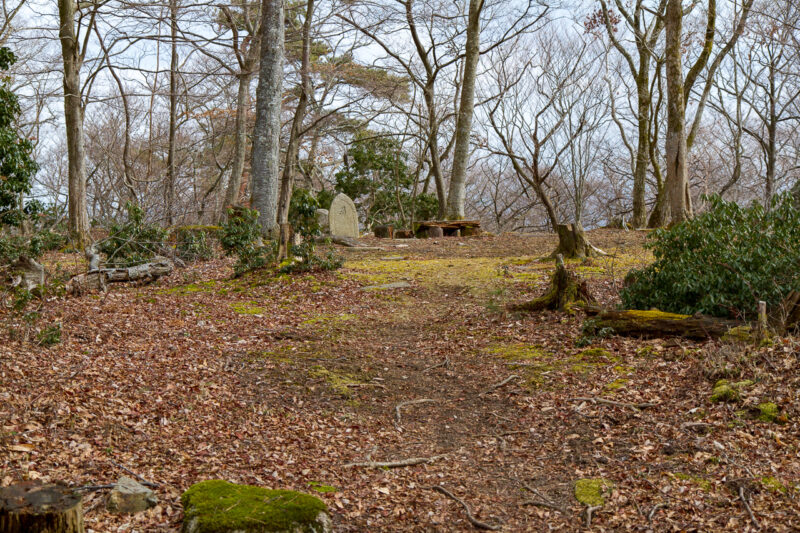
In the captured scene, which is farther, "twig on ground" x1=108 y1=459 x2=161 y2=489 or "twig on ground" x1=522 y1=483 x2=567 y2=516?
"twig on ground" x1=522 y1=483 x2=567 y2=516

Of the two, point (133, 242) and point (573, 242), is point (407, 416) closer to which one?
point (573, 242)

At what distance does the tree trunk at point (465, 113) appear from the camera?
665 inches

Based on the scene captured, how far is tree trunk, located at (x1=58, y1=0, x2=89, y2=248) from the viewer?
12727 mm

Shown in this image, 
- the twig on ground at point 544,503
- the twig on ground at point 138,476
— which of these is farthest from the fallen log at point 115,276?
the twig on ground at point 544,503

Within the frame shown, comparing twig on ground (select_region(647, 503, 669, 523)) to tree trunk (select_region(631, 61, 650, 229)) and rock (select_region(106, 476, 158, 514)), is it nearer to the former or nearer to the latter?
rock (select_region(106, 476, 158, 514))

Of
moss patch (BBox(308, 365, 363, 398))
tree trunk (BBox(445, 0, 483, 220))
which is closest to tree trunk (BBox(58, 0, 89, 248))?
moss patch (BBox(308, 365, 363, 398))

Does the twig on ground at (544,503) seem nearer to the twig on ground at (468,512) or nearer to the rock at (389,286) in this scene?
the twig on ground at (468,512)

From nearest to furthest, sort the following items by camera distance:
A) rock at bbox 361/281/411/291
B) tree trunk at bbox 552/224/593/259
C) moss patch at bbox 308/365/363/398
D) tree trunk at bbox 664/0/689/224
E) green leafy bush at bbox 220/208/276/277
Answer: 1. moss patch at bbox 308/365/363/398
2. rock at bbox 361/281/411/291
3. green leafy bush at bbox 220/208/276/277
4. tree trunk at bbox 552/224/593/259
5. tree trunk at bbox 664/0/689/224

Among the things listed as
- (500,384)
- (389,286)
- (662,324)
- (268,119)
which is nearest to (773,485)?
(500,384)

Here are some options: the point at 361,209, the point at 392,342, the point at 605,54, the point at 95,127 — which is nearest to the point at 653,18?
the point at 605,54

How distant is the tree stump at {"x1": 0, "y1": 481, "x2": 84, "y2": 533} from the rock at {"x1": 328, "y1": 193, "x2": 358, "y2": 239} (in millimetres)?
13101

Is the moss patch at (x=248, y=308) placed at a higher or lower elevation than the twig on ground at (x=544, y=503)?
higher

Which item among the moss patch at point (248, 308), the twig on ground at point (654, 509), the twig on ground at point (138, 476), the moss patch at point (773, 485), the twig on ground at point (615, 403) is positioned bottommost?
the twig on ground at point (654, 509)

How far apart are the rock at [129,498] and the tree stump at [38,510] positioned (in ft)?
1.81
